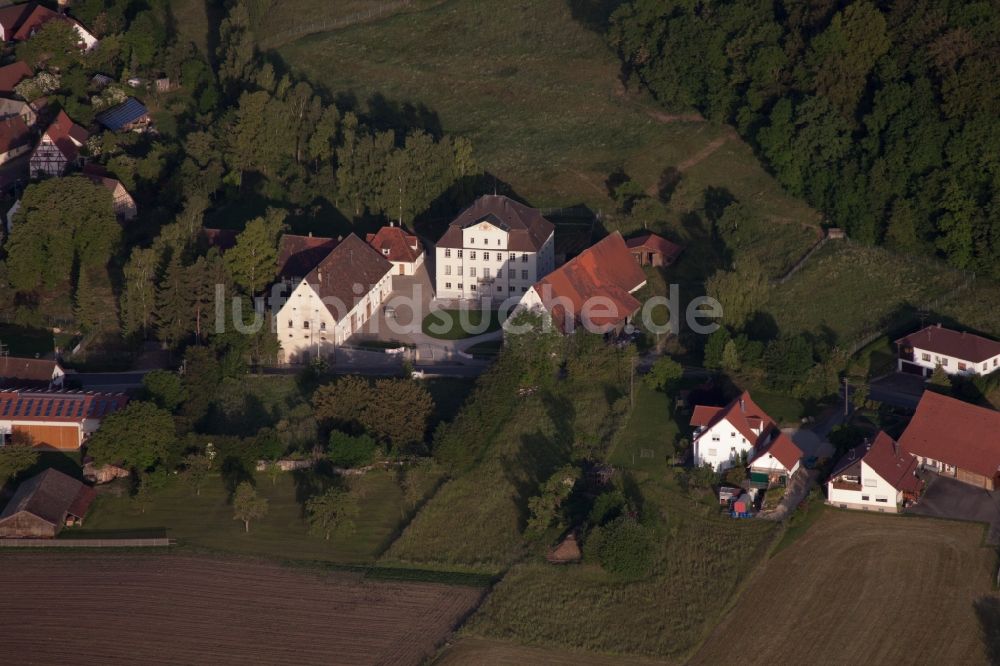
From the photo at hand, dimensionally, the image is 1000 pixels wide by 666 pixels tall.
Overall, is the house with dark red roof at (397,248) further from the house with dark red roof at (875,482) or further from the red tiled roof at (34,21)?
the red tiled roof at (34,21)

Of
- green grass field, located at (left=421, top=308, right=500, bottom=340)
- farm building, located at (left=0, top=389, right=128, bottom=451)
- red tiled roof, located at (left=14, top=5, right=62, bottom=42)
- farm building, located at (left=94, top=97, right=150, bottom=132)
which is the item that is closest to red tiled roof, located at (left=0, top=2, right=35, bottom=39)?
red tiled roof, located at (left=14, top=5, right=62, bottom=42)

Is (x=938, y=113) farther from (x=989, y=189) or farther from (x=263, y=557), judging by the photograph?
(x=263, y=557)

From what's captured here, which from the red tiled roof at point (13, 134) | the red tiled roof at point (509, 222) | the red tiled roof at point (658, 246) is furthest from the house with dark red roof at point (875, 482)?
the red tiled roof at point (13, 134)

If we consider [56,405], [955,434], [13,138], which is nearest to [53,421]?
[56,405]

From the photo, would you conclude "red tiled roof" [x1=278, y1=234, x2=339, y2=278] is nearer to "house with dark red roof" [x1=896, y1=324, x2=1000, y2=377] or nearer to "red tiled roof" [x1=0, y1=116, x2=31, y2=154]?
"red tiled roof" [x1=0, y1=116, x2=31, y2=154]

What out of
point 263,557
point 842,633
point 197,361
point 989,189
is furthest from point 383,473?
point 989,189

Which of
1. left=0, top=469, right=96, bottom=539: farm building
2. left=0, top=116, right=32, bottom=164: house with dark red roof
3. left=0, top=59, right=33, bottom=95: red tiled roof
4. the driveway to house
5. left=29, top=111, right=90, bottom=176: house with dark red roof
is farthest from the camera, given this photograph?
left=0, top=59, right=33, bottom=95: red tiled roof
